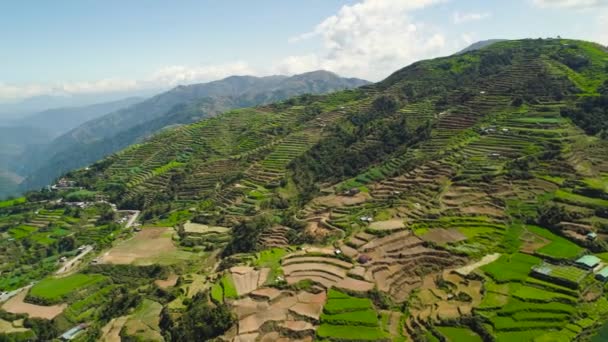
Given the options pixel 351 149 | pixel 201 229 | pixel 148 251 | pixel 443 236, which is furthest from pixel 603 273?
pixel 351 149

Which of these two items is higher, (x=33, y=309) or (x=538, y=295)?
(x=538, y=295)

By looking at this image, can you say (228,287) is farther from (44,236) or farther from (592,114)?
(592,114)

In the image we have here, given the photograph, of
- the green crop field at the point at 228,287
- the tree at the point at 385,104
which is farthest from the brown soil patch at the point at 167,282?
the tree at the point at 385,104

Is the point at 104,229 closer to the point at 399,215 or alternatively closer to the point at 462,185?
the point at 399,215

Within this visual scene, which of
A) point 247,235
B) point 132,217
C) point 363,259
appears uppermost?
point 363,259

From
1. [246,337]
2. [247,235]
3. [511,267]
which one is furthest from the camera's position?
[247,235]

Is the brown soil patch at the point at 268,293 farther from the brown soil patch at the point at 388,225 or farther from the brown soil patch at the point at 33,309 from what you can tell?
the brown soil patch at the point at 33,309

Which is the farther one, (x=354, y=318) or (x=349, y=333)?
(x=354, y=318)

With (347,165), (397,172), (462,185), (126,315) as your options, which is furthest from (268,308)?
(347,165)
